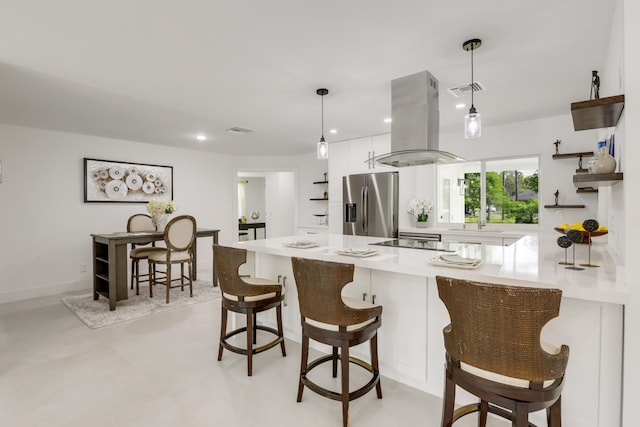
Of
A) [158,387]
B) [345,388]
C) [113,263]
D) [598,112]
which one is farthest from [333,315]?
[113,263]

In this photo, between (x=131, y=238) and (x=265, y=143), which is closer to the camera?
(x=131, y=238)

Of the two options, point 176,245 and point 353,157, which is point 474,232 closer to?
point 353,157

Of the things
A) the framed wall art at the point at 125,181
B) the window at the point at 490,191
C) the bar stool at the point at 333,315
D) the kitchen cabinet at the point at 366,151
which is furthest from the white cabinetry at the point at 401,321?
the framed wall art at the point at 125,181

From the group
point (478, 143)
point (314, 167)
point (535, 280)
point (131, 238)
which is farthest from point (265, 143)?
point (535, 280)

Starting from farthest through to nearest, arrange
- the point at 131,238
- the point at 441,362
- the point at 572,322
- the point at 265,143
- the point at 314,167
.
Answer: the point at 314,167
the point at 265,143
the point at 131,238
the point at 441,362
the point at 572,322

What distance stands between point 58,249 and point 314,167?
14.8 feet

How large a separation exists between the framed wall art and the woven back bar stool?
5334mm

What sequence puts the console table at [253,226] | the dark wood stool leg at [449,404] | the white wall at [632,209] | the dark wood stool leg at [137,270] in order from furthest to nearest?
the console table at [253,226]
the dark wood stool leg at [137,270]
the dark wood stool leg at [449,404]
the white wall at [632,209]

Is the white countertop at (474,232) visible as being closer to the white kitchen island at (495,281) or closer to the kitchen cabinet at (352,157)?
the kitchen cabinet at (352,157)

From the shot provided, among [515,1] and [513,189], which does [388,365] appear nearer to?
[515,1]

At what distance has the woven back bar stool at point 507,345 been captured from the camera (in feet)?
3.67

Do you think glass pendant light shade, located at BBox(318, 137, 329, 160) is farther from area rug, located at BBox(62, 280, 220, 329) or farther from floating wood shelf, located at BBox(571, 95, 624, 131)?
area rug, located at BBox(62, 280, 220, 329)

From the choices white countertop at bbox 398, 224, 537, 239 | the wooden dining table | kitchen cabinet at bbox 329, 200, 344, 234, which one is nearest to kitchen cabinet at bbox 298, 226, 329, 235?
kitchen cabinet at bbox 329, 200, 344, 234

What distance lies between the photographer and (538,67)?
103 inches
